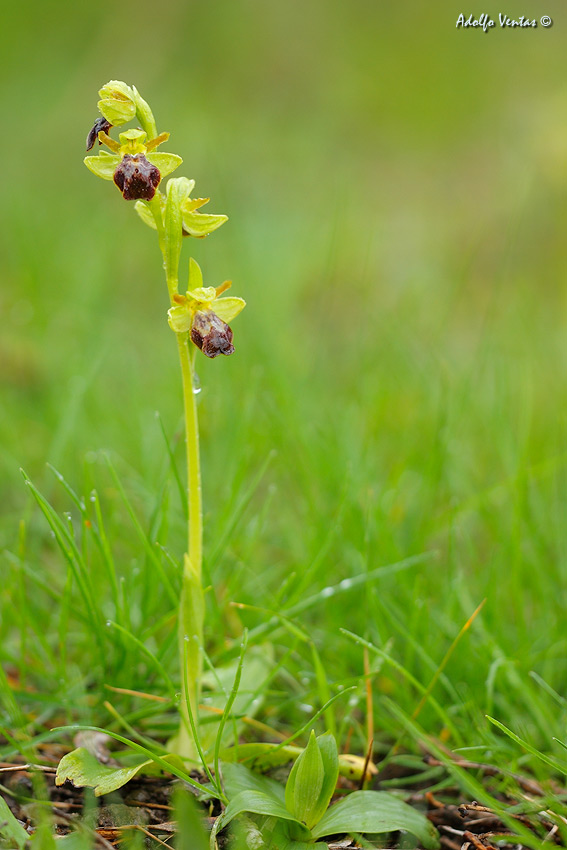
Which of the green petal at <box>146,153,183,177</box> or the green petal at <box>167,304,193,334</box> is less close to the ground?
the green petal at <box>146,153,183,177</box>

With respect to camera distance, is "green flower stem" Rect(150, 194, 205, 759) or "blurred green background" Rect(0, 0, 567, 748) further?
"blurred green background" Rect(0, 0, 567, 748)

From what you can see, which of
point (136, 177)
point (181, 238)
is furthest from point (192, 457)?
point (136, 177)

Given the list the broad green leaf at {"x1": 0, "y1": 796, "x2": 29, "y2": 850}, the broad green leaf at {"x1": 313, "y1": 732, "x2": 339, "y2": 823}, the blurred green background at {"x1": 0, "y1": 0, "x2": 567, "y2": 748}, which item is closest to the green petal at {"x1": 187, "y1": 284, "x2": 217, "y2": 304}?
the blurred green background at {"x1": 0, "y1": 0, "x2": 567, "y2": 748}

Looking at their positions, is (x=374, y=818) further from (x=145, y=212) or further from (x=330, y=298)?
(x=330, y=298)

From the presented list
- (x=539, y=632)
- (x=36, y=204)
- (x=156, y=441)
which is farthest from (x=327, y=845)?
(x=36, y=204)

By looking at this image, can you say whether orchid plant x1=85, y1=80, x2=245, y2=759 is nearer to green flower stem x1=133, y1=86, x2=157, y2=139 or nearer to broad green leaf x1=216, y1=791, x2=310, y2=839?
green flower stem x1=133, y1=86, x2=157, y2=139

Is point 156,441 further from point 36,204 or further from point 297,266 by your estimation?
point 36,204
